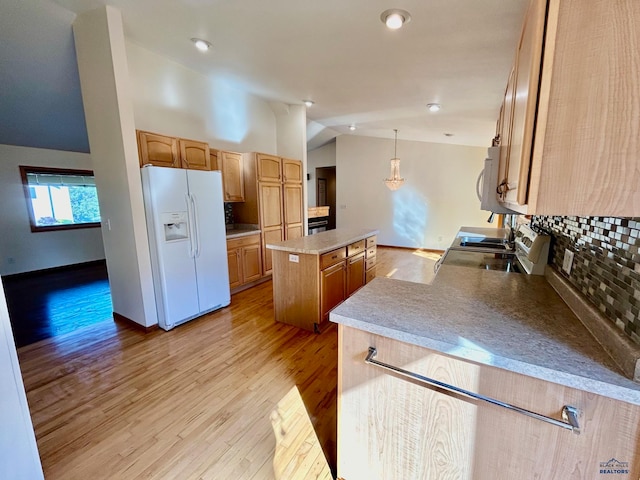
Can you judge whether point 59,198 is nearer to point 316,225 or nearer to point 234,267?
point 234,267

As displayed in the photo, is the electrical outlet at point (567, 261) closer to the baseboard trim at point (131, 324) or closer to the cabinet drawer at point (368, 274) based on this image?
the cabinet drawer at point (368, 274)

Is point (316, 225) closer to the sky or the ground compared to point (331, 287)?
closer to the sky

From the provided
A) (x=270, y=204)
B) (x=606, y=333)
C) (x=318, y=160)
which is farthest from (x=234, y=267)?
(x=318, y=160)

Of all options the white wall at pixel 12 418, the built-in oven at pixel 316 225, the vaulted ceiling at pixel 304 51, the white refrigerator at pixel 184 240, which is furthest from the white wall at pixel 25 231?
the white wall at pixel 12 418

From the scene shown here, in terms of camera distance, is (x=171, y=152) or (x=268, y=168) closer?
(x=171, y=152)

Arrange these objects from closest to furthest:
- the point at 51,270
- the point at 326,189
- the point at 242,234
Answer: the point at 242,234, the point at 51,270, the point at 326,189

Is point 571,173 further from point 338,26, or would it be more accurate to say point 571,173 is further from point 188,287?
point 188,287

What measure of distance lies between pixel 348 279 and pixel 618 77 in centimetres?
282

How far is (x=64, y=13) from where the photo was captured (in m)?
2.45

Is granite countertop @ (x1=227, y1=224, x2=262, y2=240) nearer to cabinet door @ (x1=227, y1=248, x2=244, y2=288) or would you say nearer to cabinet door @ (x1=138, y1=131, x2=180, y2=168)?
cabinet door @ (x1=227, y1=248, x2=244, y2=288)

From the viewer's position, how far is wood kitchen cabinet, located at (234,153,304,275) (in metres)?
4.14

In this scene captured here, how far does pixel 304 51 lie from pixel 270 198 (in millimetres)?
2184

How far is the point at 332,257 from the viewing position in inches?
114

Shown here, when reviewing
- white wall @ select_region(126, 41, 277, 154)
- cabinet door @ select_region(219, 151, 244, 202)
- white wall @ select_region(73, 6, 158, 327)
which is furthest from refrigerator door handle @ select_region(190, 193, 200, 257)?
white wall @ select_region(126, 41, 277, 154)
